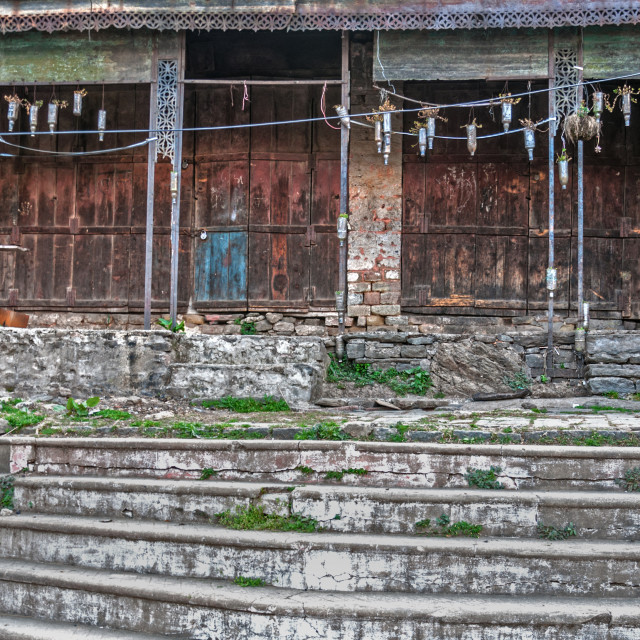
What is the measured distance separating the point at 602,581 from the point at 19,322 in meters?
7.01

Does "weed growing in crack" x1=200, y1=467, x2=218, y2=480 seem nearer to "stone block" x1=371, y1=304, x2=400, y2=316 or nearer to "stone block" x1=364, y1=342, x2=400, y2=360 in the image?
"stone block" x1=364, y1=342, x2=400, y2=360

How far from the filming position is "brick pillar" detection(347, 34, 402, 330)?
1068 cm

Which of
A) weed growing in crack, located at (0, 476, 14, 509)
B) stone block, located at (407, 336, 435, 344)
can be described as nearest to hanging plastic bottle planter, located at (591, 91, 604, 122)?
stone block, located at (407, 336, 435, 344)

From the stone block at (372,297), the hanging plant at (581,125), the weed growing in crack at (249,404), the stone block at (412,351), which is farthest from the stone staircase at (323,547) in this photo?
the stone block at (372,297)

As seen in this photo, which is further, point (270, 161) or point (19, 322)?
point (270, 161)

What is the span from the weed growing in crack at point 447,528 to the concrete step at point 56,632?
62.2 inches

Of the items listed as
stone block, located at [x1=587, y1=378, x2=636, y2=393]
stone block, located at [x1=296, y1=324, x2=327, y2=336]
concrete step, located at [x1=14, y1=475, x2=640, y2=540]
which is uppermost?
stone block, located at [x1=296, y1=324, x2=327, y2=336]

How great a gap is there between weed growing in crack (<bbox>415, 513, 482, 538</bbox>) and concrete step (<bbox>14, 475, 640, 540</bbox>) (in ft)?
0.13

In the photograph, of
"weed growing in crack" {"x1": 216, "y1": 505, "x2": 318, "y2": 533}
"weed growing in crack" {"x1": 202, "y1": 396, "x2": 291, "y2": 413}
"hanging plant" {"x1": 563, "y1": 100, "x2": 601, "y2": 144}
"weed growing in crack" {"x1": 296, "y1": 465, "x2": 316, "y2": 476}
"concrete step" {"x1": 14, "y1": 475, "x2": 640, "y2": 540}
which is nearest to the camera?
"concrete step" {"x1": 14, "y1": 475, "x2": 640, "y2": 540}

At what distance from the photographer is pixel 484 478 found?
528 centimetres

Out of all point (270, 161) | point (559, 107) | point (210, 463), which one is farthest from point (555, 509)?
point (270, 161)

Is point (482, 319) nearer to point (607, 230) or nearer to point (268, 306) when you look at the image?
point (607, 230)

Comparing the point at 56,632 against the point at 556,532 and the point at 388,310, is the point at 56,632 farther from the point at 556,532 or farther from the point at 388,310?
the point at 388,310

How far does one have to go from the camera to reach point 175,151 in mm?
9172
